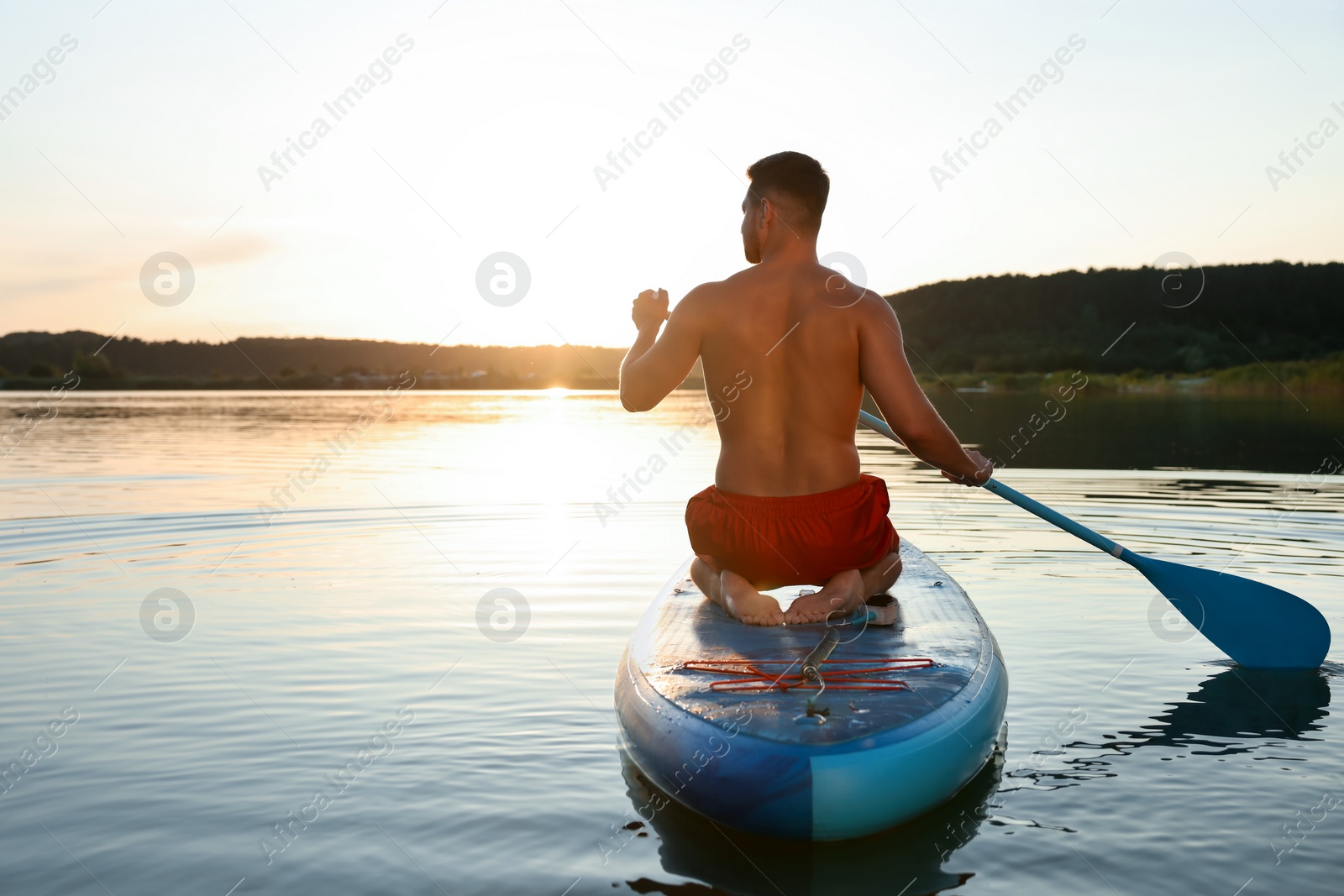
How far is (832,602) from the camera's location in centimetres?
411

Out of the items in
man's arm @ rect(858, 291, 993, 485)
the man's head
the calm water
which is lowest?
the calm water

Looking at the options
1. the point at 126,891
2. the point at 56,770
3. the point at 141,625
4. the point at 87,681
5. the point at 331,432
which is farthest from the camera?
the point at 331,432

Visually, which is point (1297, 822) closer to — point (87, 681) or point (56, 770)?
point (56, 770)

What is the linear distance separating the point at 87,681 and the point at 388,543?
428cm

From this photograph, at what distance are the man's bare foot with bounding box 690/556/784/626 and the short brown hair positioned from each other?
1.46m

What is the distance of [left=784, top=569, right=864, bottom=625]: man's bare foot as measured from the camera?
13.4 ft

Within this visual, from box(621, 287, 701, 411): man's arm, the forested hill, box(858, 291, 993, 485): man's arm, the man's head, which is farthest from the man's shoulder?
the forested hill

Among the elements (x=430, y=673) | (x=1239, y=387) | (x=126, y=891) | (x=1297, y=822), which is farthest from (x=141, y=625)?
(x=1239, y=387)

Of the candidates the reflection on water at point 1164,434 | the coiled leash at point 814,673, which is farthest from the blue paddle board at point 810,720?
the reflection on water at point 1164,434

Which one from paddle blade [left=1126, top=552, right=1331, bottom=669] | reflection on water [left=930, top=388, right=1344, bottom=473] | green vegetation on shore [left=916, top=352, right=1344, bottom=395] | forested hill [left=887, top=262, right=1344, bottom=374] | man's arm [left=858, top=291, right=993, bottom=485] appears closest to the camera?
man's arm [left=858, top=291, right=993, bottom=485]

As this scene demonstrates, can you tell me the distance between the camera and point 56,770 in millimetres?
4020

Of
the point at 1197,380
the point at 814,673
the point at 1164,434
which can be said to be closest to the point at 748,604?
the point at 814,673

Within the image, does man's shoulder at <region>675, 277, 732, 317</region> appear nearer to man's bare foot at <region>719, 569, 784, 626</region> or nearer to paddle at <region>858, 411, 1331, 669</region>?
Answer: man's bare foot at <region>719, 569, 784, 626</region>

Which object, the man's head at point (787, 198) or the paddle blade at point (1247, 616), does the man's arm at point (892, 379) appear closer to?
the man's head at point (787, 198)
